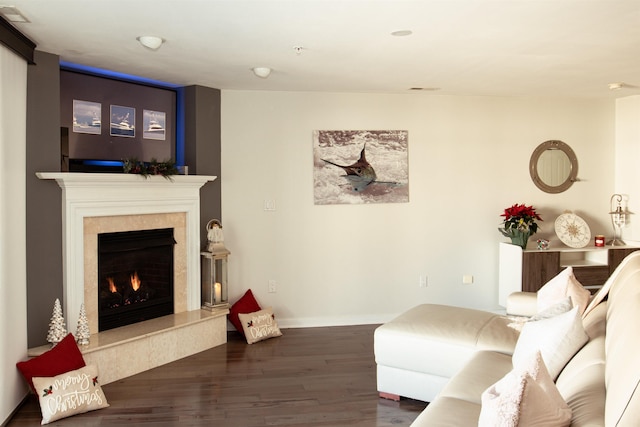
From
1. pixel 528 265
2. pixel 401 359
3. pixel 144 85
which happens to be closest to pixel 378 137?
pixel 528 265

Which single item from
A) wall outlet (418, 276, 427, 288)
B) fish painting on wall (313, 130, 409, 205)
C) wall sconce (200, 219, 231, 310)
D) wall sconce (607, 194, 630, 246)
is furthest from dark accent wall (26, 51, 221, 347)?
wall sconce (607, 194, 630, 246)

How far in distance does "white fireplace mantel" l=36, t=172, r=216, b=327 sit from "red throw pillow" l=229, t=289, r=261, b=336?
1.22 ft

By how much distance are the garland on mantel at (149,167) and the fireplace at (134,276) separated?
514 mm

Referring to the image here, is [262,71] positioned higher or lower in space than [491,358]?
higher

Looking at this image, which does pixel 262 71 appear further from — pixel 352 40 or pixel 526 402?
pixel 526 402

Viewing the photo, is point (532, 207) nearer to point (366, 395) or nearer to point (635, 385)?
point (366, 395)

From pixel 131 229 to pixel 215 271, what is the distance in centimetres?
90

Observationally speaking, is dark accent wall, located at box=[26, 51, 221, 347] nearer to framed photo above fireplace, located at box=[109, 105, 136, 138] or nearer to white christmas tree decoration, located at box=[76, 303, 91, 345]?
white christmas tree decoration, located at box=[76, 303, 91, 345]

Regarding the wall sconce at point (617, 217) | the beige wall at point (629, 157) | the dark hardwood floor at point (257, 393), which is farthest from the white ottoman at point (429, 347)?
the beige wall at point (629, 157)

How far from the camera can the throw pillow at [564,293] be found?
10.4ft

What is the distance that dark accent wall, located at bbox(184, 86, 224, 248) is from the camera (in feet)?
17.0

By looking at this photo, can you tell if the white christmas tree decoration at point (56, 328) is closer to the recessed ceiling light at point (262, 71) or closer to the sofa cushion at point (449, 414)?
the recessed ceiling light at point (262, 71)

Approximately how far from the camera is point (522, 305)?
407 cm

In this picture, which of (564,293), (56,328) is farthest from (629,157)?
(56,328)
